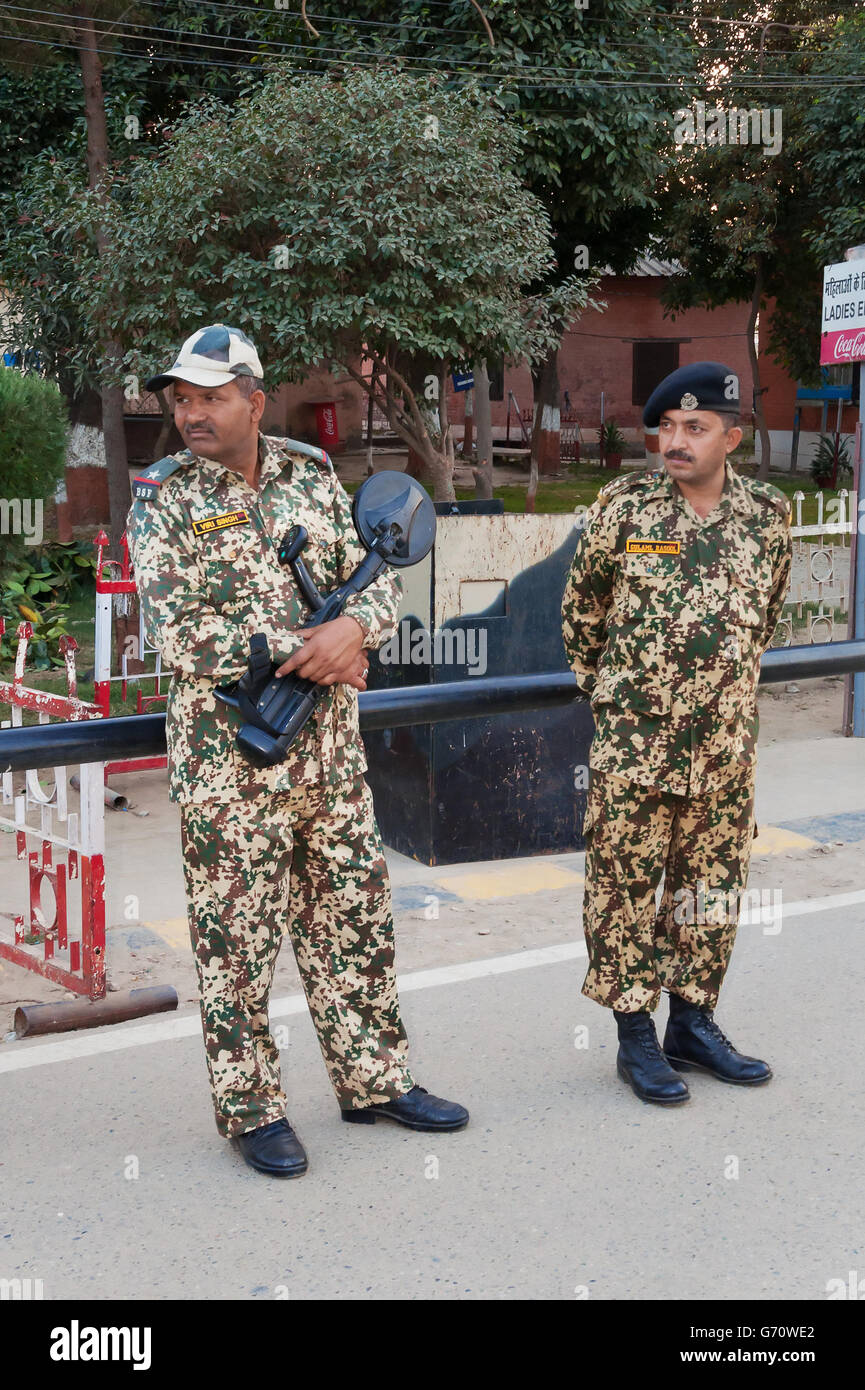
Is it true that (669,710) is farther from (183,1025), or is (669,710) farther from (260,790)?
(183,1025)

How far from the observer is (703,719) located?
3.31 metres

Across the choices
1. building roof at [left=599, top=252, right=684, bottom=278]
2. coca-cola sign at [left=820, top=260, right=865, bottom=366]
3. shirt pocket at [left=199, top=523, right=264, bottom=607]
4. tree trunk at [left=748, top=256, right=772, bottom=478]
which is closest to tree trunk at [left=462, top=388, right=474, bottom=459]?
building roof at [left=599, top=252, right=684, bottom=278]

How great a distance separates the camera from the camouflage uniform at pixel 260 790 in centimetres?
294

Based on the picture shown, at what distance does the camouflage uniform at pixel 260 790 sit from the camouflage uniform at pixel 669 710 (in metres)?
0.56

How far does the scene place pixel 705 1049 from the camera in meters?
3.62

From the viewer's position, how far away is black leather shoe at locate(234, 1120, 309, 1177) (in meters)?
3.12

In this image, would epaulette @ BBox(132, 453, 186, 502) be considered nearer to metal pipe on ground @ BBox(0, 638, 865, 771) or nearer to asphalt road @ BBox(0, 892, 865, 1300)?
metal pipe on ground @ BBox(0, 638, 865, 771)

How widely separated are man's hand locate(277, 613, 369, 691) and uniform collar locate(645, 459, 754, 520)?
0.85 m

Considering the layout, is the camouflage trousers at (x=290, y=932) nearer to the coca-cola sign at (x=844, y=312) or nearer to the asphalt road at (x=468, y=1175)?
the asphalt road at (x=468, y=1175)

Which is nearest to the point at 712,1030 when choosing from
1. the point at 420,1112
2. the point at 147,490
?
the point at 420,1112

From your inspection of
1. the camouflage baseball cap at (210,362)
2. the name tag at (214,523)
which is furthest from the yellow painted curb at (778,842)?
the camouflage baseball cap at (210,362)

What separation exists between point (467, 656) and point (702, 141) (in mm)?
17254

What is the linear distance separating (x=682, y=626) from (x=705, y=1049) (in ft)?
3.59
